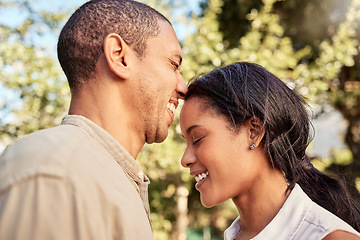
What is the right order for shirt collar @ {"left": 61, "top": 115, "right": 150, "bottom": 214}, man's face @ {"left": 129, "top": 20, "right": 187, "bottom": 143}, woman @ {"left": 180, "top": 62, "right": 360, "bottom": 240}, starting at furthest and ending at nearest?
woman @ {"left": 180, "top": 62, "right": 360, "bottom": 240} → man's face @ {"left": 129, "top": 20, "right": 187, "bottom": 143} → shirt collar @ {"left": 61, "top": 115, "right": 150, "bottom": 214}

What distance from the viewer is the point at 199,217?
14.9 m

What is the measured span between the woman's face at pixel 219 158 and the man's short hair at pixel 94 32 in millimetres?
658

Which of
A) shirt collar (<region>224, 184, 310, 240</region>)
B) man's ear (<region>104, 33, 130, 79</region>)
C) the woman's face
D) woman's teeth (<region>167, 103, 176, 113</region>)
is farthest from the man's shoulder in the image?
shirt collar (<region>224, 184, 310, 240</region>)

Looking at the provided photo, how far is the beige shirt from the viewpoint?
1.18m

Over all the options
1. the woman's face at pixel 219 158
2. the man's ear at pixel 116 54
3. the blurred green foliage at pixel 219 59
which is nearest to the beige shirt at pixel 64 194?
the man's ear at pixel 116 54

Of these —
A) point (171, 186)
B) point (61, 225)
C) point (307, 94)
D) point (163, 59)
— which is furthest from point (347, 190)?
point (171, 186)

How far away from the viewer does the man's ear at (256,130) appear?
246cm

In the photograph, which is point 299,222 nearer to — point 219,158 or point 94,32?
point 219,158

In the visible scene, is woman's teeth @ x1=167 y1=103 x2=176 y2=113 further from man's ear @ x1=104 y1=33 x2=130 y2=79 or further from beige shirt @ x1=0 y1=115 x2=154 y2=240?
beige shirt @ x1=0 y1=115 x2=154 y2=240

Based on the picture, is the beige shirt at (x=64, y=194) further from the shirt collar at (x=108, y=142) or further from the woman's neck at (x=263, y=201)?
the woman's neck at (x=263, y=201)

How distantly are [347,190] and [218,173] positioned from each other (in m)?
1.00

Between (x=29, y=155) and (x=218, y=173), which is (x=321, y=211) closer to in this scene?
(x=218, y=173)

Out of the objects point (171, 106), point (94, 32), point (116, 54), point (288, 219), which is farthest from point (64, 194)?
point (288, 219)

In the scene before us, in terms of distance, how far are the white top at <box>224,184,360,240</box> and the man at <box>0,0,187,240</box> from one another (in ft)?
2.52
